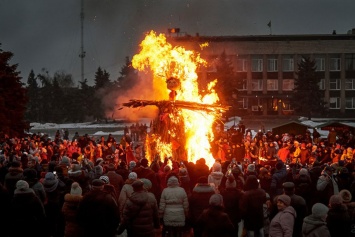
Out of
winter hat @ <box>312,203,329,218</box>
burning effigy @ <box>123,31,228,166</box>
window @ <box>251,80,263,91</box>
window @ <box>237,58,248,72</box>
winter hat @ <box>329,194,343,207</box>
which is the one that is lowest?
winter hat @ <box>312,203,329,218</box>

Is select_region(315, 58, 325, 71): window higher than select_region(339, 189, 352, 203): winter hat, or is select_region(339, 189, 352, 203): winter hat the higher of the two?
select_region(315, 58, 325, 71): window

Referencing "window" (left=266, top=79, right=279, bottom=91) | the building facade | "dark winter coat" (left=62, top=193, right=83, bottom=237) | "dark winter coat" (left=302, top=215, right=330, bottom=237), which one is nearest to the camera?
"dark winter coat" (left=302, top=215, right=330, bottom=237)

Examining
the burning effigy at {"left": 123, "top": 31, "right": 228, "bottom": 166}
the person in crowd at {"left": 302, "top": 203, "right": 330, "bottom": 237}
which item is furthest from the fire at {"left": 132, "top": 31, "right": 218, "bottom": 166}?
the person in crowd at {"left": 302, "top": 203, "right": 330, "bottom": 237}

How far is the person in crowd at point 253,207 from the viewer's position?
1007 centimetres

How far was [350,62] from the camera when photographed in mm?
78875

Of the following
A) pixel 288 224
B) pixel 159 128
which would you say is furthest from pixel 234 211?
pixel 159 128

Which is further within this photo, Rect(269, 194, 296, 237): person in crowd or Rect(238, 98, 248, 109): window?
Rect(238, 98, 248, 109): window

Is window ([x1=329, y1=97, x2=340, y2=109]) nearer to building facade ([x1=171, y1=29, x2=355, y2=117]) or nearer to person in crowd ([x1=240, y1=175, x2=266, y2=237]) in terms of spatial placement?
building facade ([x1=171, y1=29, x2=355, y2=117])

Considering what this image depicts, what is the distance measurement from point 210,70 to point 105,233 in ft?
221

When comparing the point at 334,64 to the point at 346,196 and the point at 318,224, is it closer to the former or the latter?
the point at 346,196

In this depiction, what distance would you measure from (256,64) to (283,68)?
151 inches

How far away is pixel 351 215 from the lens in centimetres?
915

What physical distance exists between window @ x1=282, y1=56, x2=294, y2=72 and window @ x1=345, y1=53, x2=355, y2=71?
25.2 ft

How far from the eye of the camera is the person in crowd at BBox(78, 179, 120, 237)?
8.75 m
